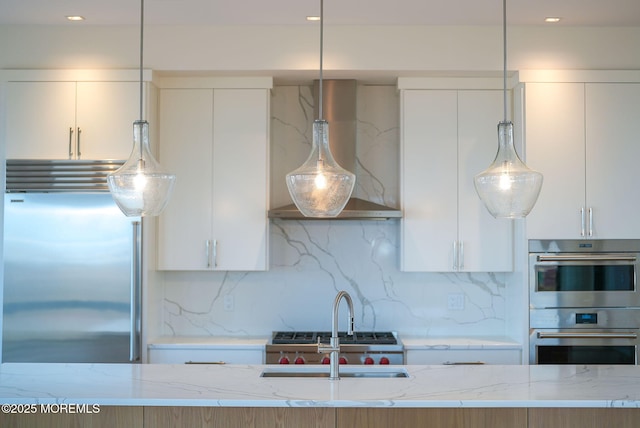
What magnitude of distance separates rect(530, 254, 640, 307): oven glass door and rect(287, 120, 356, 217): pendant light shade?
6.15ft

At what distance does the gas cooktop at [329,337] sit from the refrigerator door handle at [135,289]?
0.82 metres

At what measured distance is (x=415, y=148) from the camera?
4246 mm

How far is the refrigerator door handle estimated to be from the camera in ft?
13.0

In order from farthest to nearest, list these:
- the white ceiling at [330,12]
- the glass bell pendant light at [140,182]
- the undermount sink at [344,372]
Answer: the white ceiling at [330,12]
the undermount sink at [344,372]
the glass bell pendant light at [140,182]

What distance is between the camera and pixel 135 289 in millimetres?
3979

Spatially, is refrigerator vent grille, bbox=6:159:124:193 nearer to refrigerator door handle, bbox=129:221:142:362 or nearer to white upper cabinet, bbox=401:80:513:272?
refrigerator door handle, bbox=129:221:142:362

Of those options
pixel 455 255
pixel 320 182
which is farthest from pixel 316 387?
pixel 455 255

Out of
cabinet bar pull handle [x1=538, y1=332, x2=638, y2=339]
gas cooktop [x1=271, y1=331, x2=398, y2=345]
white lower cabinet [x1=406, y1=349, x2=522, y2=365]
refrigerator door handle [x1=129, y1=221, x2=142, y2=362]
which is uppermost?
refrigerator door handle [x1=129, y1=221, x2=142, y2=362]

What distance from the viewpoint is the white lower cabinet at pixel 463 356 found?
13.4ft

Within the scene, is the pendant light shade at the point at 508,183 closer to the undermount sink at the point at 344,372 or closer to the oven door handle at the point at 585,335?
the undermount sink at the point at 344,372

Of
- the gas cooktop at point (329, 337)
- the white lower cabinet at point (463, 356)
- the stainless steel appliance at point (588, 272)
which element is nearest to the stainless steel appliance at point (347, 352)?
the gas cooktop at point (329, 337)

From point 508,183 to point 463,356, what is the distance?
1.78m

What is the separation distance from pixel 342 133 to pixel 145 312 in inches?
65.1

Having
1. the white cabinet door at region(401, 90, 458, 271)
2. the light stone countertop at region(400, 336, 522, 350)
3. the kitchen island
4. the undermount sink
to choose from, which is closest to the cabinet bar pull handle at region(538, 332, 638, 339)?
the light stone countertop at region(400, 336, 522, 350)
